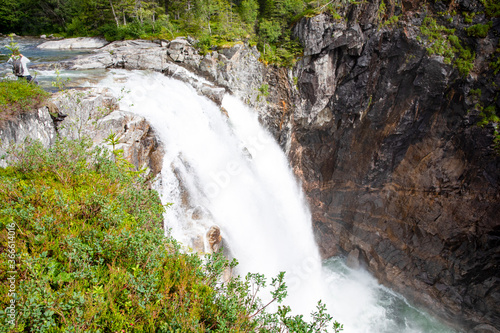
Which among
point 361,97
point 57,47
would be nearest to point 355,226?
point 361,97

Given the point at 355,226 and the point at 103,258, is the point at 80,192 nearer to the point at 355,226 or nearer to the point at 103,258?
the point at 103,258

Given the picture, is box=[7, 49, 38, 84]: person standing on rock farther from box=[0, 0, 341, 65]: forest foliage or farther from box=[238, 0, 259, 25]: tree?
box=[238, 0, 259, 25]: tree

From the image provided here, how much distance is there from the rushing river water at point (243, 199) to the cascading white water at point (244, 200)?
5 cm

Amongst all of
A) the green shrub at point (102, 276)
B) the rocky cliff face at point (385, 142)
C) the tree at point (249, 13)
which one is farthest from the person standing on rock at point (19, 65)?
the tree at point (249, 13)

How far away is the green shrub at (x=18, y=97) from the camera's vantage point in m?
7.09

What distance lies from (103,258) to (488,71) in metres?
21.3

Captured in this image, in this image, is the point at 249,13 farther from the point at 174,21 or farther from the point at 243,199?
the point at 243,199

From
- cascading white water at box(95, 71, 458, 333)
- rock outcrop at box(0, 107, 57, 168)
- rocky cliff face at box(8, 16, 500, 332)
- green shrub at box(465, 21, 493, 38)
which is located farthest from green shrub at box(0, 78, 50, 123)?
green shrub at box(465, 21, 493, 38)

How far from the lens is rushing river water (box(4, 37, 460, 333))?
11133mm

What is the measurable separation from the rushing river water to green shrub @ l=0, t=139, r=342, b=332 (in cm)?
488

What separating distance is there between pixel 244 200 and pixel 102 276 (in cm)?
1049

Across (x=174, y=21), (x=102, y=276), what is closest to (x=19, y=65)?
(x=102, y=276)

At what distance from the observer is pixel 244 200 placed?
14000 mm

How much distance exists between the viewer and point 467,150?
49.8ft
